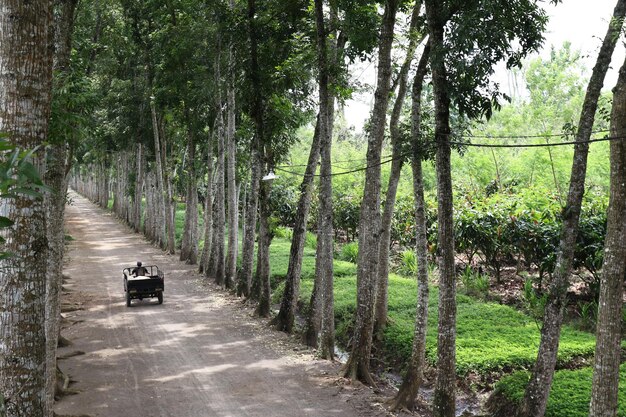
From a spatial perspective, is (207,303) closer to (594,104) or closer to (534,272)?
(534,272)

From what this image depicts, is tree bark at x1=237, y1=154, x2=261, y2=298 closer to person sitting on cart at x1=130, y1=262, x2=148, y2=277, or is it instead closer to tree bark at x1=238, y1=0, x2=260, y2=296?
tree bark at x1=238, y1=0, x2=260, y2=296

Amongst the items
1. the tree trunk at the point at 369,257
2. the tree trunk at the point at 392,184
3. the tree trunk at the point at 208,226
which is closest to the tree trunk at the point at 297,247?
the tree trunk at the point at 392,184

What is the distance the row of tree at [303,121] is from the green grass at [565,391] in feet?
3.14

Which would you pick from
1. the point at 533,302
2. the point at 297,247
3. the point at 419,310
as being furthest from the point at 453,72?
the point at 533,302

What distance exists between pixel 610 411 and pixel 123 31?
947 inches

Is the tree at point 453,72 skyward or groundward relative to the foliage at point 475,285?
skyward

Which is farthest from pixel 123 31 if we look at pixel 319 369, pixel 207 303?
pixel 319 369

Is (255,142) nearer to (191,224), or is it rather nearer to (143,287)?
(143,287)

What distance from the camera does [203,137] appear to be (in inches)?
1233

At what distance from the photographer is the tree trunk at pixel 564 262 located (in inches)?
347

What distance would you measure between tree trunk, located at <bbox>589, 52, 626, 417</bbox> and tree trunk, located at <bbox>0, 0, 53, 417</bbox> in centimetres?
698

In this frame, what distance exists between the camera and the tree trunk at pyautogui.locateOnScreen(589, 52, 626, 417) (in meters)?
7.98

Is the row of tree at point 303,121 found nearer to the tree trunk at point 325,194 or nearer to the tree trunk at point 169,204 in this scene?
the tree trunk at point 325,194

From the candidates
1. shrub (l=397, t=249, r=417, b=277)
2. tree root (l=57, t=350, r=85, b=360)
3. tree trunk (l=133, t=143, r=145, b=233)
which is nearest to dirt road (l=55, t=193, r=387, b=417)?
tree root (l=57, t=350, r=85, b=360)
